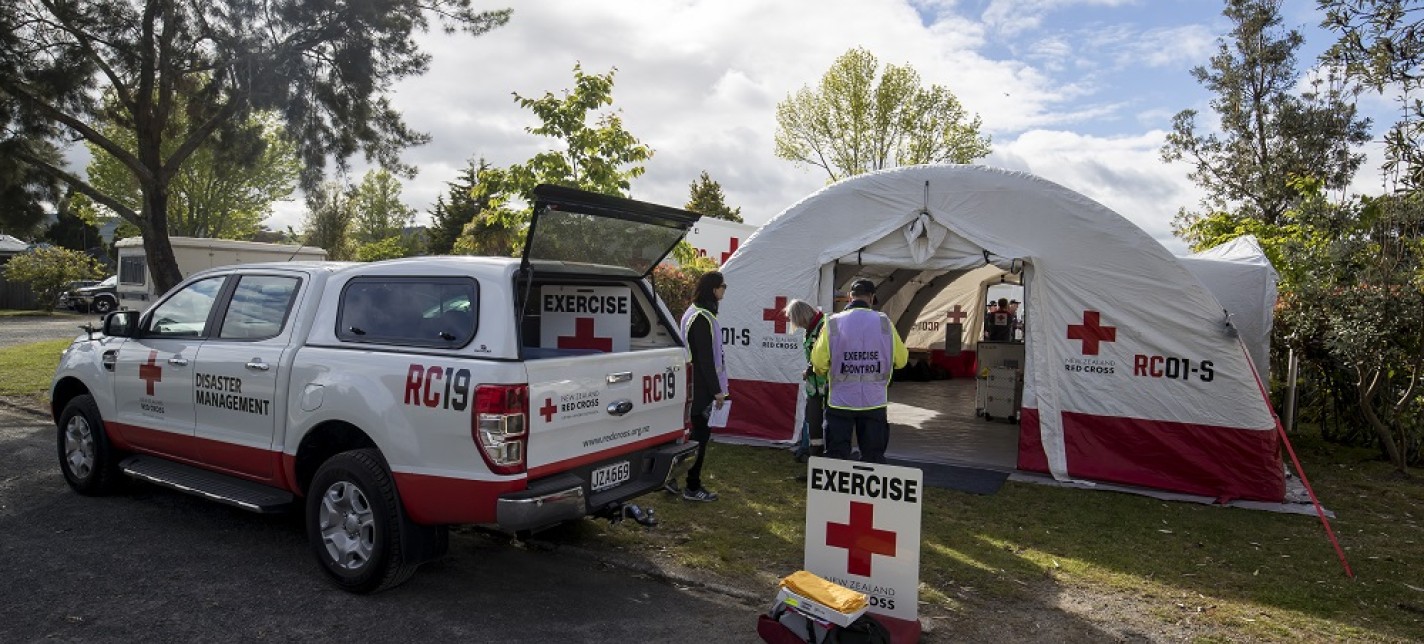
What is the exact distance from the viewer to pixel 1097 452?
7.67 metres

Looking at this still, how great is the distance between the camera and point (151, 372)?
5738 millimetres

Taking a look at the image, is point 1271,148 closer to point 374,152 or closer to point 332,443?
point 374,152

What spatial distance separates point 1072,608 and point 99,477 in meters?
6.51

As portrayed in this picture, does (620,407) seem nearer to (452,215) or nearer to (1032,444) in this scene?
(1032,444)

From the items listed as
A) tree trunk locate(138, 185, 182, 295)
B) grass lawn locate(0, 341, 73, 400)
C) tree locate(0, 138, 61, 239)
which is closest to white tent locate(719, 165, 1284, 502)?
tree trunk locate(138, 185, 182, 295)

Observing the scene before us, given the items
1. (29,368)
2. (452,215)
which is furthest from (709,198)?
(29,368)

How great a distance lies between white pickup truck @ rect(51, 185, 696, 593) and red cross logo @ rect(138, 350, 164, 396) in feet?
0.05

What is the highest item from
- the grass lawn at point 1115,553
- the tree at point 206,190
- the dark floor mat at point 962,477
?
the tree at point 206,190

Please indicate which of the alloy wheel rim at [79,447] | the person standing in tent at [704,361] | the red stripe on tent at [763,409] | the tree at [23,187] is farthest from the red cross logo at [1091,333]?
the tree at [23,187]

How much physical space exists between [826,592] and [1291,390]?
335 inches

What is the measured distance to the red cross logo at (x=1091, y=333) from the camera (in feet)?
25.0

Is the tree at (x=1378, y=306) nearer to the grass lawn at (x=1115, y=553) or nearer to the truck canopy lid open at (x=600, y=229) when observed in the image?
the grass lawn at (x=1115, y=553)

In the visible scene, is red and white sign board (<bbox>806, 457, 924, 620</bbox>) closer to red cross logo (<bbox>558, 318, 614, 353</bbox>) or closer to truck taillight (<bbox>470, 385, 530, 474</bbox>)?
truck taillight (<bbox>470, 385, 530, 474</bbox>)

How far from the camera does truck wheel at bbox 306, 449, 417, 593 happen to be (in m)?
4.40
